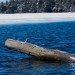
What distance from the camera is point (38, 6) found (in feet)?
371

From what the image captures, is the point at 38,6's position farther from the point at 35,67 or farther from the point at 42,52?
the point at 35,67

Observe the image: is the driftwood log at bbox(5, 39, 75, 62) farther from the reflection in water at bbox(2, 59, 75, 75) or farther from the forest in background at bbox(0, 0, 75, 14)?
the forest in background at bbox(0, 0, 75, 14)

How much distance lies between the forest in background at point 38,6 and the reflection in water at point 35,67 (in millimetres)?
78619

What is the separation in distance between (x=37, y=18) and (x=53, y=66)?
55126mm

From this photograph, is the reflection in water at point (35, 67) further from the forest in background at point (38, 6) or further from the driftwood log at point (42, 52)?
the forest in background at point (38, 6)

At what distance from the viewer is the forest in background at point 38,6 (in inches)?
4070

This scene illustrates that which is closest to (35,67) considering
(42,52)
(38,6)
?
(42,52)

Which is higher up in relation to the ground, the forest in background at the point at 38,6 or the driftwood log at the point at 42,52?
the driftwood log at the point at 42,52

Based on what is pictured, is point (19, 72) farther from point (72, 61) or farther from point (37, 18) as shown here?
point (37, 18)

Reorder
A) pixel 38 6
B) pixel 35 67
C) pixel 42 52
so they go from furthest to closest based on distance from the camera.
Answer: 1. pixel 38 6
2. pixel 42 52
3. pixel 35 67

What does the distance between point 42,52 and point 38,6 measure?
9353 cm

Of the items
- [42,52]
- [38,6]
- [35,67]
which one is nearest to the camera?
[35,67]

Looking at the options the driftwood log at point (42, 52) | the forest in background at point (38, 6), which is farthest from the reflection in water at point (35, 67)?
the forest in background at point (38, 6)

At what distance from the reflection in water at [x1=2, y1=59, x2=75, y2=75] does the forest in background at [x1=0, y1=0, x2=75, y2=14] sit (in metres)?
78.6
